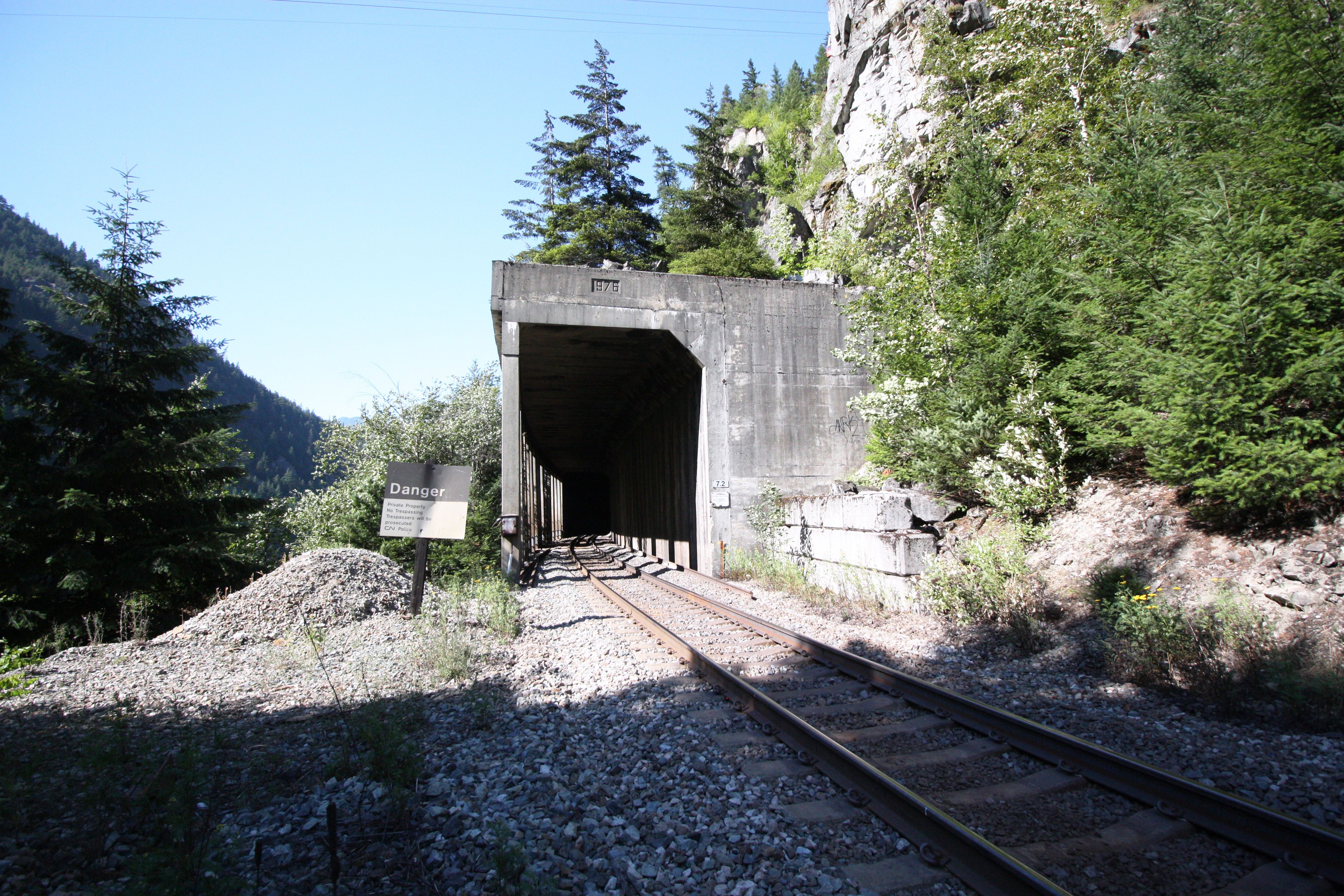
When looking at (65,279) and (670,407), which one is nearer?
(65,279)

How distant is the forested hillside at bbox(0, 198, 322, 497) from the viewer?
114375 mm

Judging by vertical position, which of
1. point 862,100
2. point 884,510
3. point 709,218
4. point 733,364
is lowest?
point 884,510

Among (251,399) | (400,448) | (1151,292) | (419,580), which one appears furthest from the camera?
(251,399)

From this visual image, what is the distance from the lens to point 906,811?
3.21 meters

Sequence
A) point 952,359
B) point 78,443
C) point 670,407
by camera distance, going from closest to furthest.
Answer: point 952,359 → point 78,443 → point 670,407

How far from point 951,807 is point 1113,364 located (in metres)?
6.65

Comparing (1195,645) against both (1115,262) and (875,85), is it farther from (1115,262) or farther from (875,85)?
(875,85)

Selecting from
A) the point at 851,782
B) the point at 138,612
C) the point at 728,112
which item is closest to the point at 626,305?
the point at 138,612

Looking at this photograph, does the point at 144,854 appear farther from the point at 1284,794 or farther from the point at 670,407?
the point at 670,407

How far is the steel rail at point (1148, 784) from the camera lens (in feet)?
8.78

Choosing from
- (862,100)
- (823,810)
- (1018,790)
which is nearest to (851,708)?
(1018,790)

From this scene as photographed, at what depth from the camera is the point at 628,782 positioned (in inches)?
150

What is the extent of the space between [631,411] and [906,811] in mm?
20026

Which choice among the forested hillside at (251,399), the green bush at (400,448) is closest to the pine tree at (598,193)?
the green bush at (400,448)
